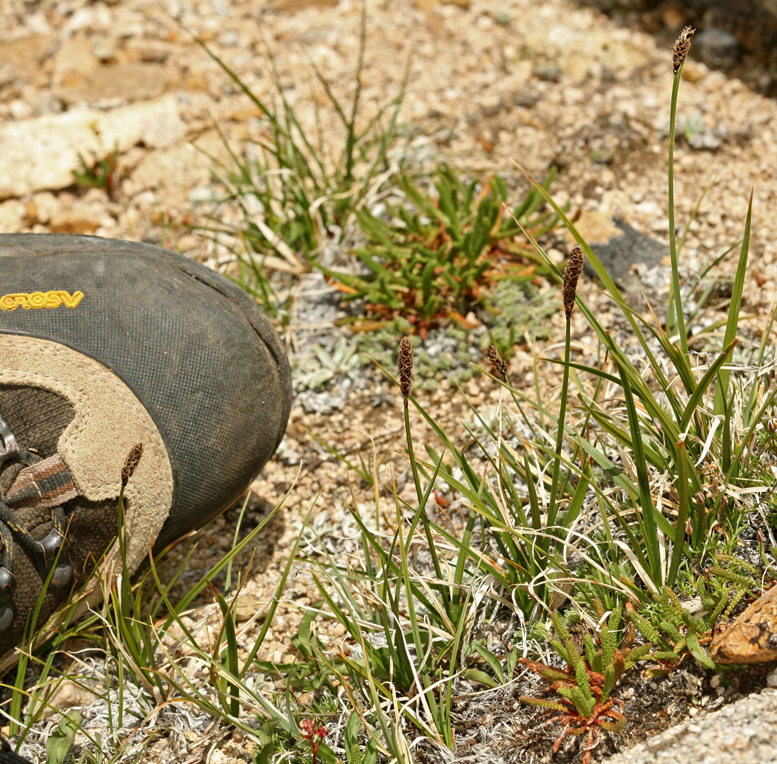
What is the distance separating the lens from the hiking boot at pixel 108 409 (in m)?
1.80

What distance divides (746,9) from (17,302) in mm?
3577

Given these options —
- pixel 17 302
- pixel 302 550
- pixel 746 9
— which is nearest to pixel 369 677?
pixel 302 550

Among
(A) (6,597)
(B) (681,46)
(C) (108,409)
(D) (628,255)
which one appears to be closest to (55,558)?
(A) (6,597)

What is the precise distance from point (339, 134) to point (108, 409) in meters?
2.13

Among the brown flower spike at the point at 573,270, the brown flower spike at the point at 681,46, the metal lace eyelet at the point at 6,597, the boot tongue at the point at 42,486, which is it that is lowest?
the metal lace eyelet at the point at 6,597

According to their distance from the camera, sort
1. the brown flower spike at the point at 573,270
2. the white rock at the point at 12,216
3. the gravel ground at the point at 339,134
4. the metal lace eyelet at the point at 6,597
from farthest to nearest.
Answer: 1. the white rock at the point at 12,216
2. the gravel ground at the point at 339,134
3. the metal lace eyelet at the point at 6,597
4. the brown flower spike at the point at 573,270

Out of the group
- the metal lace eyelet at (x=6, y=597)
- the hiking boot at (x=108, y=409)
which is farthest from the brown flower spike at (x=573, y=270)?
the metal lace eyelet at (x=6, y=597)

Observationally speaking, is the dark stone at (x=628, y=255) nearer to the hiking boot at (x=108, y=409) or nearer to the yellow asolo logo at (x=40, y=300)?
the hiking boot at (x=108, y=409)

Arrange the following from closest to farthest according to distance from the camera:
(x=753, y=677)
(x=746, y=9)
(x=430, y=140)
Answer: (x=753, y=677) < (x=430, y=140) < (x=746, y=9)

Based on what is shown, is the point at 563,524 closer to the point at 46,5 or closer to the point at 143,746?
the point at 143,746

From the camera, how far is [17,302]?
1914mm

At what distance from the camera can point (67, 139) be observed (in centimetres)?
344

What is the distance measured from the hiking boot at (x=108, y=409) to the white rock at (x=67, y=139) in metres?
1.41

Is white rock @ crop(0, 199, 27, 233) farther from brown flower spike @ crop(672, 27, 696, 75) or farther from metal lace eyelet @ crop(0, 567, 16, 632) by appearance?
brown flower spike @ crop(672, 27, 696, 75)
